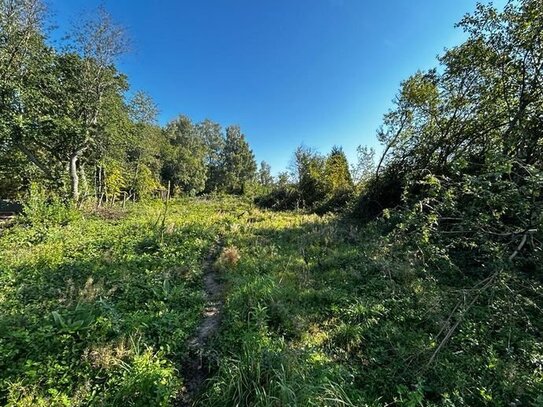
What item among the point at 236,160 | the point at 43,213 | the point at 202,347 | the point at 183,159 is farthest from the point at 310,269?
the point at 236,160

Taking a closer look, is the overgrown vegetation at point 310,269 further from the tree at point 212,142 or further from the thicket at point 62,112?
the tree at point 212,142

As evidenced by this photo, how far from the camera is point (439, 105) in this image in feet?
30.3

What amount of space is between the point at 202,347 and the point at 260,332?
0.76 meters

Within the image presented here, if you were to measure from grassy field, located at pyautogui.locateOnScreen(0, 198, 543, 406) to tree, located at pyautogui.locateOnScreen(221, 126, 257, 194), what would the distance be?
101 ft

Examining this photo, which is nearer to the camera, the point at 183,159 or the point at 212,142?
the point at 183,159

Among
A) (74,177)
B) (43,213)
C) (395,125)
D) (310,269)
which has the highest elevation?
(395,125)

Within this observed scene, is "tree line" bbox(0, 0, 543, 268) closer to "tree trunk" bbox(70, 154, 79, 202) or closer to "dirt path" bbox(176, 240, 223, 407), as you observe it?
"tree trunk" bbox(70, 154, 79, 202)

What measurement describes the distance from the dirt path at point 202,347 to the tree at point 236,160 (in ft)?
103

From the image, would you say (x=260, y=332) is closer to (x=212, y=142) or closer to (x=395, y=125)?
(x=395, y=125)

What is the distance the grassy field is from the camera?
246 centimetres

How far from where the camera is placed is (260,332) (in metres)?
3.33

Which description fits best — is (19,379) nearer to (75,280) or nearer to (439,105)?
(75,280)

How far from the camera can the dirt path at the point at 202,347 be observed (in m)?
2.71

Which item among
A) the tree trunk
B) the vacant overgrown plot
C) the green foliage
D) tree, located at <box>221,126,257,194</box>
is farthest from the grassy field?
tree, located at <box>221,126,257,194</box>
